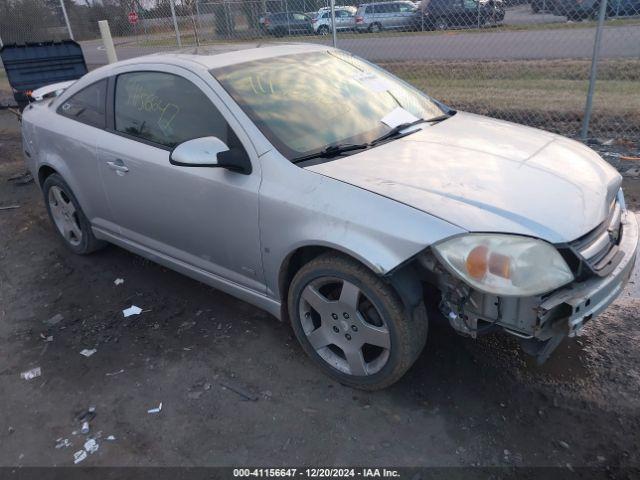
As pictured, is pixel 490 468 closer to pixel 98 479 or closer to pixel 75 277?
pixel 98 479

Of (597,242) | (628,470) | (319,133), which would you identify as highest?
(319,133)

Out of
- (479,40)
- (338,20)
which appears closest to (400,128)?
(338,20)

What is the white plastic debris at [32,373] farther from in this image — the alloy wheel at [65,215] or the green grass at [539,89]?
the green grass at [539,89]

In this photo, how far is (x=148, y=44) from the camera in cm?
1150

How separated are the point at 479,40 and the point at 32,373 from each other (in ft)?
26.6

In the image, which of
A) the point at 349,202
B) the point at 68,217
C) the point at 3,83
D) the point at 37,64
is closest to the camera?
the point at 349,202

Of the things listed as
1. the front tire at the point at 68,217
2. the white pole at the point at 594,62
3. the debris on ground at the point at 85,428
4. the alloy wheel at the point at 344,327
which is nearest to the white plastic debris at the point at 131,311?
the front tire at the point at 68,217

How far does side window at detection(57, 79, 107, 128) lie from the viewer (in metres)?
3.88

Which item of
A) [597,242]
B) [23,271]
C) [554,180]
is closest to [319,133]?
[554,180]

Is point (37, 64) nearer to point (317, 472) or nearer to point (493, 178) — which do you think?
point (493, 178)

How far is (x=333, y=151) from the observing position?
2.91m

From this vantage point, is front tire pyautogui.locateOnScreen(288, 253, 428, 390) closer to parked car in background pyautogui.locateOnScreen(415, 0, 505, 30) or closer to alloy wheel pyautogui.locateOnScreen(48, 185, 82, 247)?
alloy wheel pyautogui.locateOnScreen(48, 185, 82, 247)

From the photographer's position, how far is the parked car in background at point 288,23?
8.86 metres

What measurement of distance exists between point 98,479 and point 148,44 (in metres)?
10.9
